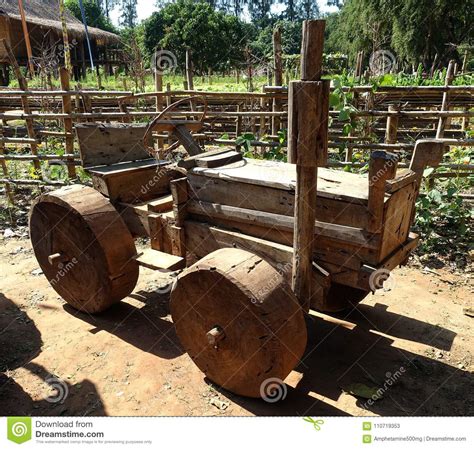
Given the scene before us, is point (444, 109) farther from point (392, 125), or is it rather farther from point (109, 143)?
point (109, 143)

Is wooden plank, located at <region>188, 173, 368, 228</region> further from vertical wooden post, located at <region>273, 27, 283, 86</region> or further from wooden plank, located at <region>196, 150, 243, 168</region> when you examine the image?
vertical wooden post, located at <region>273, 27, 283, 86</region>

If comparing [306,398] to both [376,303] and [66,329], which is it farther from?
[66,329]

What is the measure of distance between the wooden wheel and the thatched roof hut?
1831 centimetres

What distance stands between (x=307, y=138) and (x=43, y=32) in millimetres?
24345

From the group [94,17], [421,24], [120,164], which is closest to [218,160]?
[120,164]

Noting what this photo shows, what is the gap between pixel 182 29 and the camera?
90.3 ft

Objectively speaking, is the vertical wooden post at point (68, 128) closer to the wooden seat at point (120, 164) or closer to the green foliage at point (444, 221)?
the wooden seat at point (120, 164)

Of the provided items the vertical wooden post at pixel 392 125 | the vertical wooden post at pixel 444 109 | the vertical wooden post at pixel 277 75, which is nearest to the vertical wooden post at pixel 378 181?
the vertical wooden post at pixel 392 125

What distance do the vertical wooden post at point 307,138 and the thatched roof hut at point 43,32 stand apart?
1852 centimetres

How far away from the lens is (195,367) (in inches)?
114

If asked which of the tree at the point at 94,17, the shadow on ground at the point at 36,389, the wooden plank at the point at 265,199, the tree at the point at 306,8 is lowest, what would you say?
the shadow on ground at the point at 36,389

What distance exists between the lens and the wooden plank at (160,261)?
2779mm

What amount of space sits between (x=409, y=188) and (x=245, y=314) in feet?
4.10

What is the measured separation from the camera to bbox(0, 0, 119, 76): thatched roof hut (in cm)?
2041
